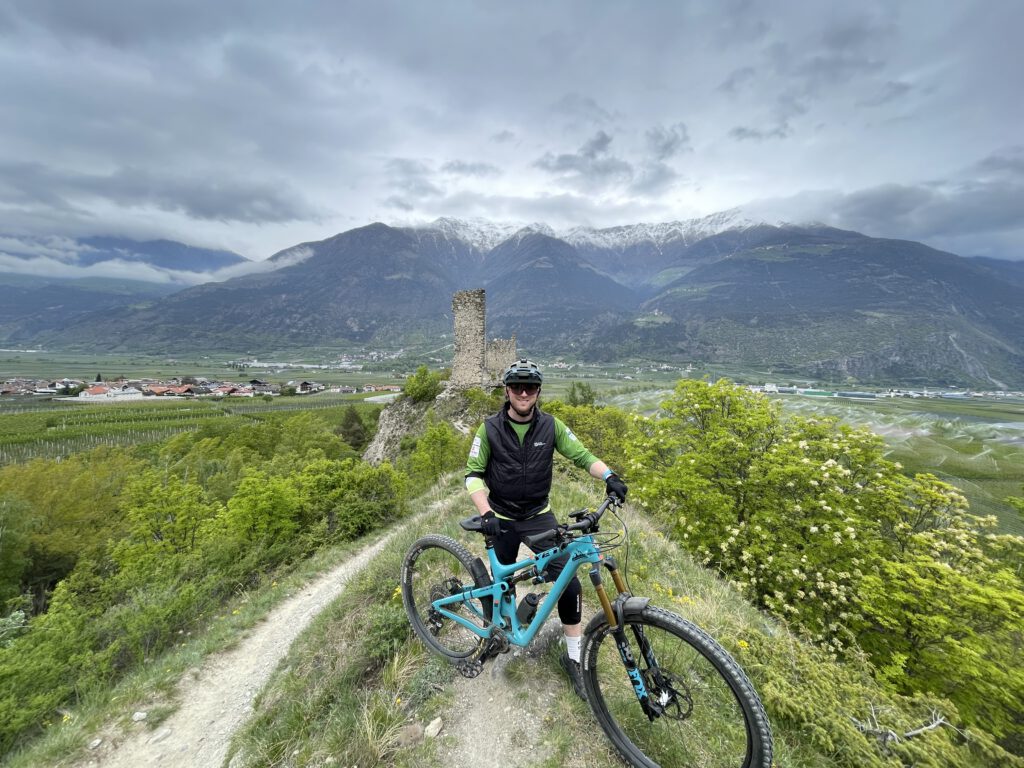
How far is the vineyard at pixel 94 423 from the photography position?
50781mm

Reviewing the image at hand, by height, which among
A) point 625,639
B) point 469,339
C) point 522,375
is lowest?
point 625,639

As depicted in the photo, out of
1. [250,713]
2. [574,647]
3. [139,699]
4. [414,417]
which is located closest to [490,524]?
[574,647]

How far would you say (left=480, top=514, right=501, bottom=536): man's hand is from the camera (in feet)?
11.6

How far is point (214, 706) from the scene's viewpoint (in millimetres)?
5250

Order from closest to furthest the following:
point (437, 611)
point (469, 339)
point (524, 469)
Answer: point (524, 469) < point (437, 611) < point (469, 339)

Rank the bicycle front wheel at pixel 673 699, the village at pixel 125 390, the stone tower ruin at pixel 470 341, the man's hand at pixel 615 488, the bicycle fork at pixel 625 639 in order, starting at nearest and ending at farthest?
the bicycle front wheel at pixel 673 699
the bicycle fork at pixel 625 639
the man's hand at pixel 615 488
the stone tower ruin at pixel 470 341
the village at pixel 125 390

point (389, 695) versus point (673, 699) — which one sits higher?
point (673, 699)

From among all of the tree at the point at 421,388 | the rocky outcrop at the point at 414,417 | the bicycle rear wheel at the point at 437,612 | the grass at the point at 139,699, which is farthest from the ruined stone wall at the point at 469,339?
the bicycle rear wheel at the point at 437,612

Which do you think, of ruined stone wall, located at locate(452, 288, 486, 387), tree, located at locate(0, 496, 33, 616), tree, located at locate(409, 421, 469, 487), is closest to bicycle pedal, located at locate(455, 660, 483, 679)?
tree, located at locate(409, 421, 469, 487)

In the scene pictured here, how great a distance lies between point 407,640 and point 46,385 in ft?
573

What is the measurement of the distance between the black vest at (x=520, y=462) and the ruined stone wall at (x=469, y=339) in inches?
1105

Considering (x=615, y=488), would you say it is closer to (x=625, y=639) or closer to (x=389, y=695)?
(x=625, y=639)

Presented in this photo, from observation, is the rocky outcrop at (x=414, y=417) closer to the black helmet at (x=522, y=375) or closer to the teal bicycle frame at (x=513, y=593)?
the teal bicycle frame at (x=513, y=593)

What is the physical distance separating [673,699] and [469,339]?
99.3ft
